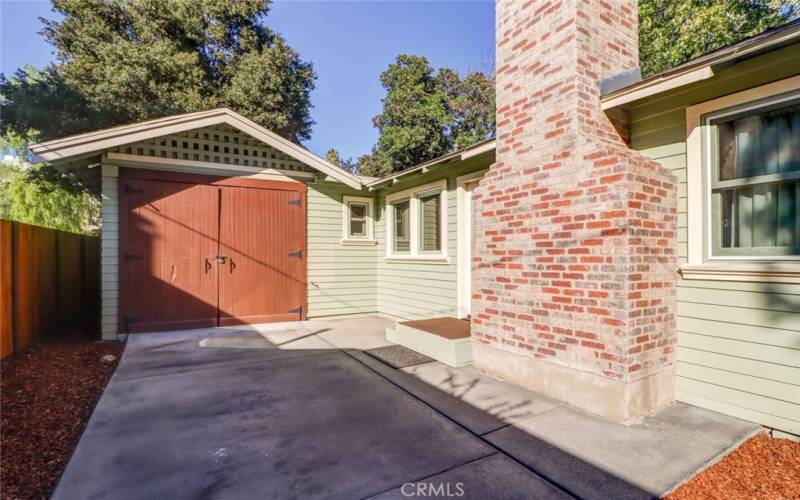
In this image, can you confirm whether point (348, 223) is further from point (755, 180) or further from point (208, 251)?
point (755, 180)

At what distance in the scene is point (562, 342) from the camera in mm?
3078

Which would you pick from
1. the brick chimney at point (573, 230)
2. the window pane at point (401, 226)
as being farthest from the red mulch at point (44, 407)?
the window pane at point (401, 226)

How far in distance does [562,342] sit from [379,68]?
16.7 metres

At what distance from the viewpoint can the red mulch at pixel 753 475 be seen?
6.45 feet

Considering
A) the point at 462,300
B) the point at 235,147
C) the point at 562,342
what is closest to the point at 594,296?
the point at 562,342

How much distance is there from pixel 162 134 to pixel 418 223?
163 inches

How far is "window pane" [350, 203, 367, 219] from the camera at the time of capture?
7531 mm

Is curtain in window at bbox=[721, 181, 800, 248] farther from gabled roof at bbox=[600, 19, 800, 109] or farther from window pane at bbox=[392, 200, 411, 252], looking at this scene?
window pane at bbox=[392, 200, 411, 252]

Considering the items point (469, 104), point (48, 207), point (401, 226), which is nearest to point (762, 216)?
point (401, 226)

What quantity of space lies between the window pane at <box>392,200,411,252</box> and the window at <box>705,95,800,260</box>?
4.60 metres

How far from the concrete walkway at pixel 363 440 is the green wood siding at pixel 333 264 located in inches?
122

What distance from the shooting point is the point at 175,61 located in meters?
12.6

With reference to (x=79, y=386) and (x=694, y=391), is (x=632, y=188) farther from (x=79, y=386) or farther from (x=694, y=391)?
(x=79, y=386)

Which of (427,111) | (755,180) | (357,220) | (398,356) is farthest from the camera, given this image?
(427,111)
